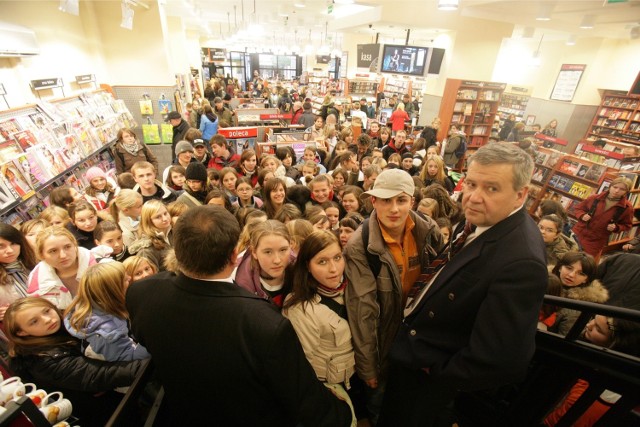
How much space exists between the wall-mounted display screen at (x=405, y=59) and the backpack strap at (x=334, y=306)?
29.4 feet

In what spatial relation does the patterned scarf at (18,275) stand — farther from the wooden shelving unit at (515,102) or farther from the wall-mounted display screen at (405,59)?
the wooden shelving unit at (515,102)

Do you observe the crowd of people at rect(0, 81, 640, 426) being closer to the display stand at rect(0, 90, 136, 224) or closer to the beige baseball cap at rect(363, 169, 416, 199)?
the beige baseball cap at rect(363, 169, 416, 199)

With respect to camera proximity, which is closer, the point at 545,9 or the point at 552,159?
the point at 552,159

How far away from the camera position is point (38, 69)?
4.35m

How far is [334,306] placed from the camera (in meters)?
1.68

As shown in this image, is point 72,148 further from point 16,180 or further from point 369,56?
point 369,56

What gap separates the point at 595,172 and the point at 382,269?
5.54 meters

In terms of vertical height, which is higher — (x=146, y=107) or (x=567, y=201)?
(x=146, y=107)

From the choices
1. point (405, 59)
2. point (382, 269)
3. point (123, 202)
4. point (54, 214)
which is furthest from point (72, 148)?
point (405, 59)

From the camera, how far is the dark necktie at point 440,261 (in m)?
1.48

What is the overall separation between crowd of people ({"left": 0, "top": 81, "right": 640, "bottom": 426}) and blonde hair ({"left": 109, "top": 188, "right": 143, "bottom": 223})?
0.29m

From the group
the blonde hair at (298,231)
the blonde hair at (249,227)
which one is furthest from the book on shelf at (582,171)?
the blonde hair at (249,227)

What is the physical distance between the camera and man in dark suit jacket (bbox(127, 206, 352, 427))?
41.0 inches

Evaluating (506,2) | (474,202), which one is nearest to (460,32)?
(506,2)
